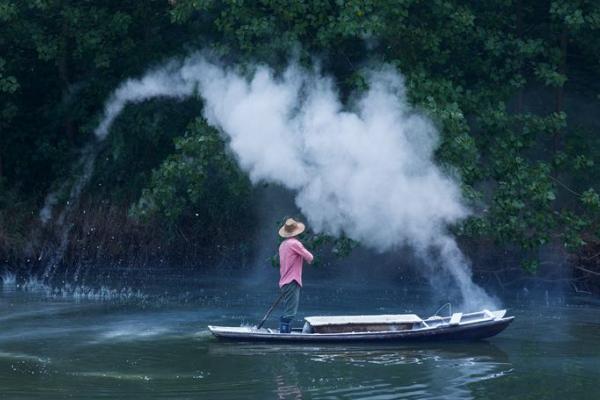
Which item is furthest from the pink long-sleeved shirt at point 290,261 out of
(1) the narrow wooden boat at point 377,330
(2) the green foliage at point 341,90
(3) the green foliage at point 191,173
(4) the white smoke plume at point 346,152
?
(3) the green foliage at point 191,173

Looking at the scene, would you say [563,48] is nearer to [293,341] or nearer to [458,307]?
[458,307]

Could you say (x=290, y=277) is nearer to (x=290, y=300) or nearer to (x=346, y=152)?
(x=290, y=300)

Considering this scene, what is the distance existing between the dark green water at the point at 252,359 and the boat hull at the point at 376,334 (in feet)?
0.37

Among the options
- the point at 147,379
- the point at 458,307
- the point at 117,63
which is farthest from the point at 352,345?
the point at 117,63

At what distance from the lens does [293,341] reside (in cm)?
1576

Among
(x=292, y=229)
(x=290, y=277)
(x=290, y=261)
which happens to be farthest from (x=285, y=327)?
(x=292, y=229)

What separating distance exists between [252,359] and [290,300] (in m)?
1.64

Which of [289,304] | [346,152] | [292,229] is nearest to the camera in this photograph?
[289,304]

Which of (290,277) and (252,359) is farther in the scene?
(290,277)

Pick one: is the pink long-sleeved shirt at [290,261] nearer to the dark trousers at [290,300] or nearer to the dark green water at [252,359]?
the dark trousers at [290,300]

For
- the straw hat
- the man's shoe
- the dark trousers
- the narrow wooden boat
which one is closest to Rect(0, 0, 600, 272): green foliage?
the narrow wooden boat

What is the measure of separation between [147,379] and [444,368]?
11.6 ft

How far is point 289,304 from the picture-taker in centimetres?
1622

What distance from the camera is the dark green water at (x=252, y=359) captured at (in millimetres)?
12750
